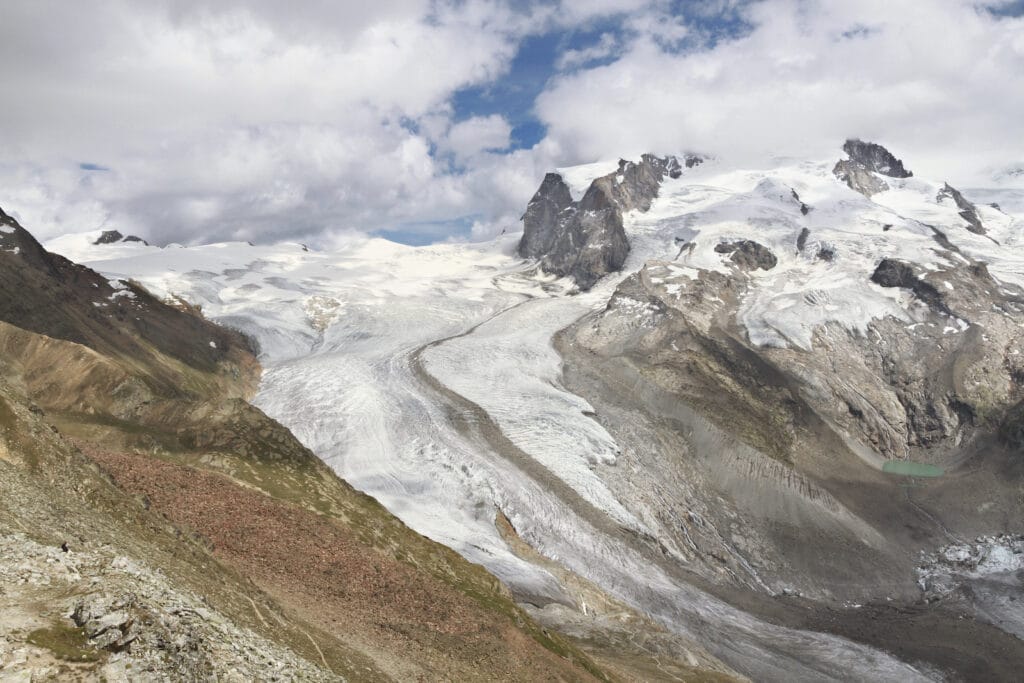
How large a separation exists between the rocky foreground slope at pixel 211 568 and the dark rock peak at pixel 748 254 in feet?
522

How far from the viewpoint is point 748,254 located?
183 meters

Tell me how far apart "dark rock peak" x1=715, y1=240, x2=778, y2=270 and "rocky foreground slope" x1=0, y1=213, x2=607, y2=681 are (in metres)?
159

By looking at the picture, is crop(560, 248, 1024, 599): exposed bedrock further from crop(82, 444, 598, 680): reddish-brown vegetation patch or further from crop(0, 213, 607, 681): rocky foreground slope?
crop(82, 444, 598, 680): reddish-brown vegetation patch

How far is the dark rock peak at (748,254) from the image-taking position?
179875 mm

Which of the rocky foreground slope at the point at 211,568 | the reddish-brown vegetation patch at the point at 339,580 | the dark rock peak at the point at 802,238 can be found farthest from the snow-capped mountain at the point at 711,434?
the rocky foreground slope at the point at 211,568

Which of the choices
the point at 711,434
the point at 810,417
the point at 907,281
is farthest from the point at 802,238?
the point at 711,434

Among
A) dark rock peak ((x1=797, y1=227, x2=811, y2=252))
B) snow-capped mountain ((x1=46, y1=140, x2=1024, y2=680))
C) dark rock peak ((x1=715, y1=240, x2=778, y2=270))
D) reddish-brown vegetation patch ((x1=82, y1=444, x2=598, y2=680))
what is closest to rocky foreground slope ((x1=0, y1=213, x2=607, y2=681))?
reddish-brown vegetation patch ((x1=82, y1=444, x2=598, y2=680))

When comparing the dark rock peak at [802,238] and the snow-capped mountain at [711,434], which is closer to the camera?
the snow-capped mountain at [711,434]

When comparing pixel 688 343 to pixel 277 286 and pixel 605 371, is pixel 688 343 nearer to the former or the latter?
pixel 605 371

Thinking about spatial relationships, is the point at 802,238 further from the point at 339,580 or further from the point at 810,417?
the point at 339,580

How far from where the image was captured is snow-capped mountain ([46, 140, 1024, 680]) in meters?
63.5

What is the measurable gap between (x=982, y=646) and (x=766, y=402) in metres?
50.5

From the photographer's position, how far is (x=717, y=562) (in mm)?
74438

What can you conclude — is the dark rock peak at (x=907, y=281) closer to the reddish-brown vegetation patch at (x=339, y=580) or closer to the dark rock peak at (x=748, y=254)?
the dark rock peak at (x=748, y=254)
